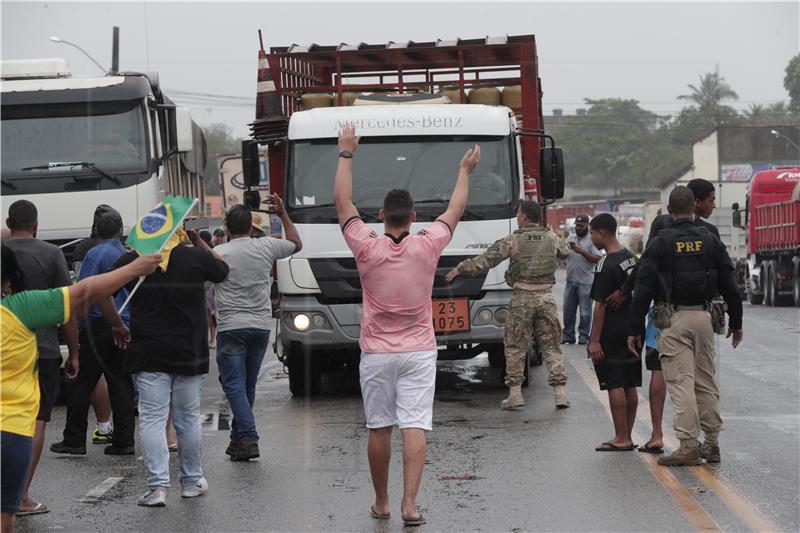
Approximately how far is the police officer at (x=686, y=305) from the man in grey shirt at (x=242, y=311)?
8.21 feet

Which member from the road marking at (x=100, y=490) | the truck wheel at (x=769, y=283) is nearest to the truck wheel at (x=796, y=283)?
the truck wheel at (x=769, y=283)

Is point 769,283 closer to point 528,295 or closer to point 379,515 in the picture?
point 528,295

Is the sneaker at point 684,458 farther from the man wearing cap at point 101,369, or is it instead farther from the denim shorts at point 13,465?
the denim shorts at point 13,465

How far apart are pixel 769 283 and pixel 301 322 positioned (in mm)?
22322

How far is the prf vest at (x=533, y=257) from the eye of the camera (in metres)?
11.6

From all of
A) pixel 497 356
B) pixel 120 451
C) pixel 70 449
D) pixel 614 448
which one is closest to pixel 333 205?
pixel 497 356

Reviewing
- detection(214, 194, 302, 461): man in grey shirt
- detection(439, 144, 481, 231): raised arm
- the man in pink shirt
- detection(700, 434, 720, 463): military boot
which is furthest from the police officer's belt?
detection(214, 194, 302, 461): man in grey shirt

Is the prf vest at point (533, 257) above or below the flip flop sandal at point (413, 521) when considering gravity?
above

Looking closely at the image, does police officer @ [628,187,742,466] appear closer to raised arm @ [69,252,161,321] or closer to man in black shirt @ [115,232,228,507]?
man in black shirt @ [115,232,228,507]

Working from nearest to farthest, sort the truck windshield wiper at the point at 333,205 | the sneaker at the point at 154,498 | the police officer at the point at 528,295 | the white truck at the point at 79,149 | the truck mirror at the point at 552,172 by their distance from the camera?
the sneaker at the point at 154,498 < the police officer at the point at 528,295 < the truck windshield wiper at the point at 333,205 < the truck mirror at the point at 552,172 < the white truck at the point at 79,149

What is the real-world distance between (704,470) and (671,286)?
119 cm

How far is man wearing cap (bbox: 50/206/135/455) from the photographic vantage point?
31.7 feet

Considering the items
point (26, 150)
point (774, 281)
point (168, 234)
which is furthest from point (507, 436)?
point (774, 281)

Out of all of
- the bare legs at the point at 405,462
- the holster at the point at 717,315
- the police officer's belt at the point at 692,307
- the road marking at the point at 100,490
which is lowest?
the road marking at the point at 100,490
